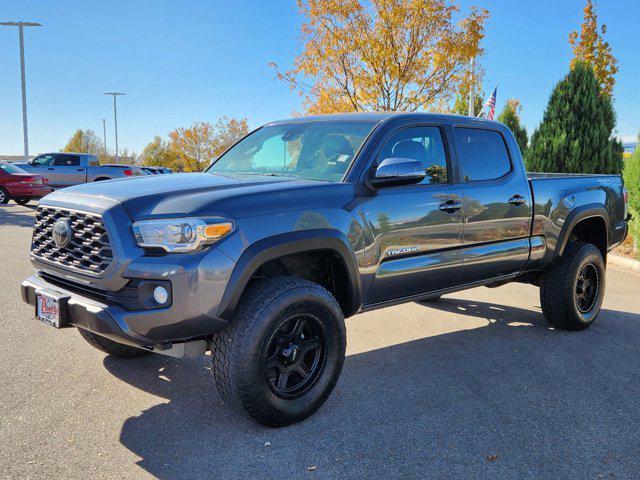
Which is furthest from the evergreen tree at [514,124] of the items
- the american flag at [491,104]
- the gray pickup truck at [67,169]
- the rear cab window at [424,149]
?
the rear cab window at [424,149]

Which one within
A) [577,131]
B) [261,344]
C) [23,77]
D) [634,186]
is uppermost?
[23,77]

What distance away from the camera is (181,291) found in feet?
9.96

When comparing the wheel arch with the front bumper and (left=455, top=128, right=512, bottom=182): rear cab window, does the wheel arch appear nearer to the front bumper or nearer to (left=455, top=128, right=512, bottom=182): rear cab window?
(left=455, top=128, right=512, bottom=182): rear cab window

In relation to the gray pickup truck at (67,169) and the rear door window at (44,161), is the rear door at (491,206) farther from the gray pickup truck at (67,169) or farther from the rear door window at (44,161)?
the rear door window at (44,161)

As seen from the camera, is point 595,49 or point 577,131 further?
point 595,49

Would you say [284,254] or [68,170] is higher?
[68,170]

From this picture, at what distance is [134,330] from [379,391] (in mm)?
1777

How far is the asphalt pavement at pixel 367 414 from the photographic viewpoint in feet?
9.97

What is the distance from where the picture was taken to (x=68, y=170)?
853 inches

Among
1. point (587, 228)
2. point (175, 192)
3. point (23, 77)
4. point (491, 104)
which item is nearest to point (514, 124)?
point (491, 104)

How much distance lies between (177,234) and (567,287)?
389 centimetres

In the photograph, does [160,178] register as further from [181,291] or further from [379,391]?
[379,391]

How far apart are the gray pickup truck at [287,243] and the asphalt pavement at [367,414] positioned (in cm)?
30

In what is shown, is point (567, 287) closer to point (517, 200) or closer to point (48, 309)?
point (517, 200)
